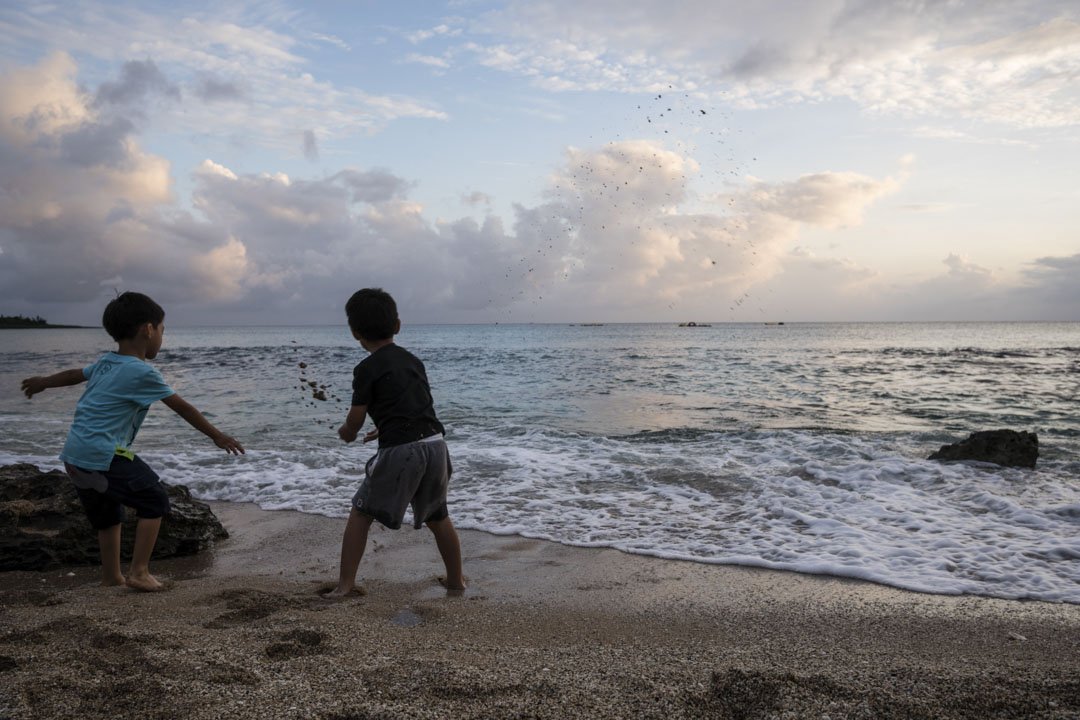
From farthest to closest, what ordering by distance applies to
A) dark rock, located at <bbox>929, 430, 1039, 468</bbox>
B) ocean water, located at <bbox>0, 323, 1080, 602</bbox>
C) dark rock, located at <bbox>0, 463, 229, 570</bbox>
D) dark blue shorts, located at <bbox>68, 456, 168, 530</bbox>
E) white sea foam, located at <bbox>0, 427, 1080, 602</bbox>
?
dark rock, located at <bbox>929, 430, 1039, 468</bbox>, ocean water, located at <bbox>0, 323, 1080, 602</bbox>, white sea foam, located at <bbox>0, 427, 1080, 602</bbox>, dark rock, located at <bbox>0, 463, 229, 570</bbox>, dark blue shorts, located at <bbox>68, 456, 168, 530</bbox>

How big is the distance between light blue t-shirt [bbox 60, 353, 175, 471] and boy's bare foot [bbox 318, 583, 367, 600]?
1413mm

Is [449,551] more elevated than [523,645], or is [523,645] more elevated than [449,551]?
[449,551]

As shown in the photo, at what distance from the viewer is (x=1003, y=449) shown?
7812mm

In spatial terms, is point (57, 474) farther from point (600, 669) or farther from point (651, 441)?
point (651, 441)

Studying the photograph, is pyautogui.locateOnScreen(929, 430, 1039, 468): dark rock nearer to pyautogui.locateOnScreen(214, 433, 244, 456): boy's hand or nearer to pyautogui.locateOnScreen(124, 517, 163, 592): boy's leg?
pyautogui.locateOnScreen(214, 433, 244, 456): boy's hand

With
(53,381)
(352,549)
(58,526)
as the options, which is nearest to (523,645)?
(352,549)

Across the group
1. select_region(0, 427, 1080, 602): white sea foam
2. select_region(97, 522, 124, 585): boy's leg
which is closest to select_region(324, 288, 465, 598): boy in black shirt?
select_region(97, 522, 124, 585): boy's leg

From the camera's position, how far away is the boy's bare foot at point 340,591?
3795 millimetres

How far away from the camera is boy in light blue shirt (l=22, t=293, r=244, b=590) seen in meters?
3.59

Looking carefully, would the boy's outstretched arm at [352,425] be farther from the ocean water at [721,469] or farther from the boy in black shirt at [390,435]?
the ocean water at [721,469]

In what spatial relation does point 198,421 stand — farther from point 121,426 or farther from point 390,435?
point 390,435

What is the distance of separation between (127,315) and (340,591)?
6.65 feet

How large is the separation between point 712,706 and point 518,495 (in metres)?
4.38

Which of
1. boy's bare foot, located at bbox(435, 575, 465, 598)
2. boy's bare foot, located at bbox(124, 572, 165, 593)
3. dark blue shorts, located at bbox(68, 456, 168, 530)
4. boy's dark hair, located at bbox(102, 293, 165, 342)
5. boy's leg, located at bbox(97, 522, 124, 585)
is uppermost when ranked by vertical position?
boy's dark hair, located at bbox(102, 293, 165, 342)
